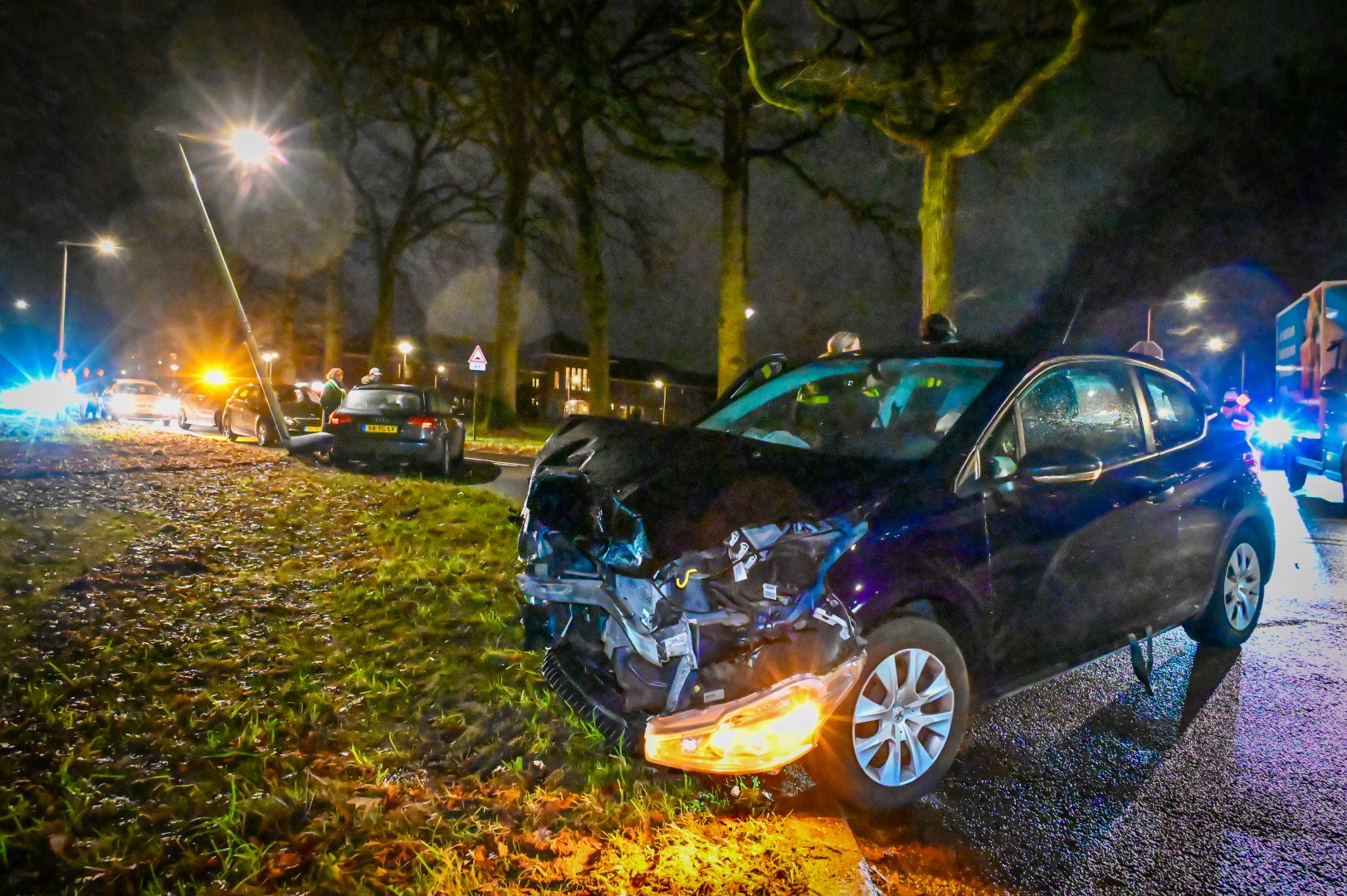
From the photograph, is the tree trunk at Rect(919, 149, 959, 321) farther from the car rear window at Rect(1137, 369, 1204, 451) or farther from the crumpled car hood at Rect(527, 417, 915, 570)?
the crumpled car hood at Rect(527, 417, 915, 570)

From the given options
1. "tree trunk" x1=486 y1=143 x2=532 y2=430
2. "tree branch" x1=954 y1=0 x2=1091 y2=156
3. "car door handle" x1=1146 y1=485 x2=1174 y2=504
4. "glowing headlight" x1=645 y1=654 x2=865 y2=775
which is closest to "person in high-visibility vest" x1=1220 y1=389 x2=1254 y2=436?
"tree branch" x1=954 y1=0 x2=1091 y2=156

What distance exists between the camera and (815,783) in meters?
3.28

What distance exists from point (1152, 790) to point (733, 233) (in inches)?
613

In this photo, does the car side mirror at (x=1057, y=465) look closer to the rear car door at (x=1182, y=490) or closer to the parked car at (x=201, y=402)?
the rear car door at (x=1182, y=490)

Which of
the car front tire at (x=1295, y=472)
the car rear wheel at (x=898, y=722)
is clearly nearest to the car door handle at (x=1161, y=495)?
the car rear wheel at (x=898, y=722)

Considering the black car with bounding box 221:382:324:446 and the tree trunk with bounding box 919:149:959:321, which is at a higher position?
the tree trunk with bounding box 919:149:959:321

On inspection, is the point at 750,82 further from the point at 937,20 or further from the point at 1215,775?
the point at 1215,775

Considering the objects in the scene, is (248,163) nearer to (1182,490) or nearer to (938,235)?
(938,235)

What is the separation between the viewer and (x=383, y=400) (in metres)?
14.2

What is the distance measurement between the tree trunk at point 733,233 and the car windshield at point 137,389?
68.0ft

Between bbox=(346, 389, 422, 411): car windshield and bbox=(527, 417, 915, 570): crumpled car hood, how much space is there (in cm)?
1074

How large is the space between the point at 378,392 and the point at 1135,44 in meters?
13.3

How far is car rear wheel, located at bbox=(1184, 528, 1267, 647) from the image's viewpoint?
5.10 metres

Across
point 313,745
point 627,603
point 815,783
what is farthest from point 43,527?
point 815,783
